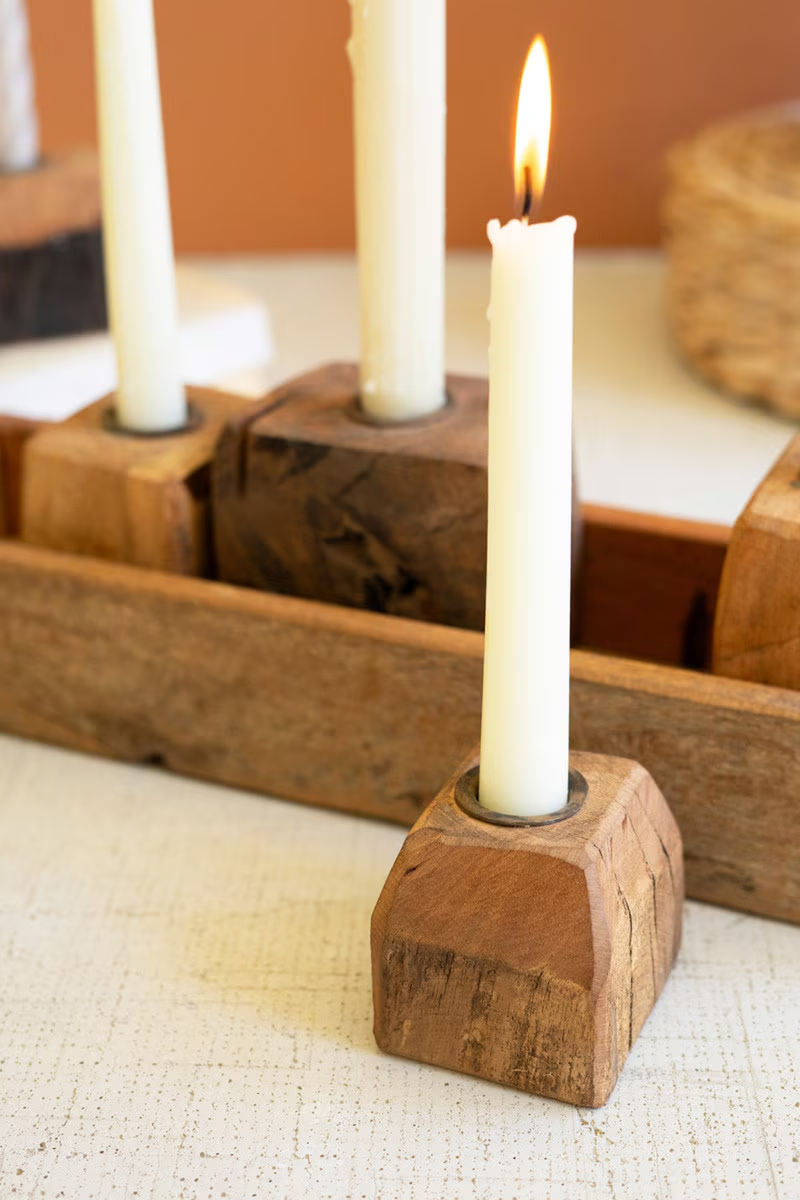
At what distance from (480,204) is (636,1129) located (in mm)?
893

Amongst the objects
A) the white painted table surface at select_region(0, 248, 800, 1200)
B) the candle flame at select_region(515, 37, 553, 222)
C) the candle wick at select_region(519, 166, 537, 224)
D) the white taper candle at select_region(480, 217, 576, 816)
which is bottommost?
the white painted table surface at select_region(0, 248, 800, 1200)

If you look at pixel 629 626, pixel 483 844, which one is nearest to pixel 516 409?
pixel 483 844

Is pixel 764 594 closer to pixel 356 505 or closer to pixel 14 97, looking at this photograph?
pixel 356 505

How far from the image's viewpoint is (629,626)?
19.3 inches

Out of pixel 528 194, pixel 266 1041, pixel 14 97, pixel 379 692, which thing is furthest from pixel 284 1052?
pixel 14 97

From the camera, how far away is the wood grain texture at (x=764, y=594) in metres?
0.38

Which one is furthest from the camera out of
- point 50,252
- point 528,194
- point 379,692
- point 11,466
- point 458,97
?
point 458,97

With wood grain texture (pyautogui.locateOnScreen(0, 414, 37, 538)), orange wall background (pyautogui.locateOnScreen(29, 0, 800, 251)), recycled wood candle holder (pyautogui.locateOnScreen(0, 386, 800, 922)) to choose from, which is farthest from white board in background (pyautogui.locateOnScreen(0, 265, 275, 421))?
orange wall background (pyautogui.locateOnScreen(29, 0, 800, 251))

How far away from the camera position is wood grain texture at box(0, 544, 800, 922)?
0.38 meters

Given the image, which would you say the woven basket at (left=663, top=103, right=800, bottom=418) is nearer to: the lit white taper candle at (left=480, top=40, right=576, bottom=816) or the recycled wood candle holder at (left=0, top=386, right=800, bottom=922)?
the recycled wood candle holder at (left=0, top=386, right=800, bottom=922)

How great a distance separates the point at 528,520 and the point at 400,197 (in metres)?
0.16

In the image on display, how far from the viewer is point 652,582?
18.9 inches

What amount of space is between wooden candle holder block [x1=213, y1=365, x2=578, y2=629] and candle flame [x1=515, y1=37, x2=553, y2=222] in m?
0.12

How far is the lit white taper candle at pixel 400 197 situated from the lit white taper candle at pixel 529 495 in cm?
11
